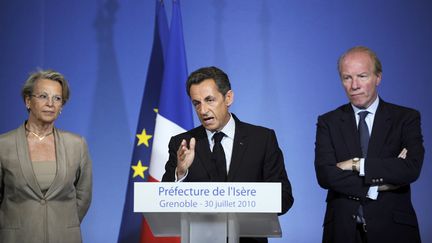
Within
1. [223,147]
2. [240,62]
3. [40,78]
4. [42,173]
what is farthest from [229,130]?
[240,62]

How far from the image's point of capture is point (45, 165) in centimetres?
346

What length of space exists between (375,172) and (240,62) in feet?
7.52

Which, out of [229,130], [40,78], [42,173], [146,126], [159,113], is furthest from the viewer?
[146,126]

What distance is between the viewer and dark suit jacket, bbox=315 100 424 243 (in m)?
3.09

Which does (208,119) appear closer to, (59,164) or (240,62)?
(59,164)

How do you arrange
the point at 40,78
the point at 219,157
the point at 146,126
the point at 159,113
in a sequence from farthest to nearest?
the point at 146,126 → the point at 159,113 → the point at 40,78 → the point at 219,157

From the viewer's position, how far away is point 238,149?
3.23 m

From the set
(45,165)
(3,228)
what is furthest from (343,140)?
(3,228)

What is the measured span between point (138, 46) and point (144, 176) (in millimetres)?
1108

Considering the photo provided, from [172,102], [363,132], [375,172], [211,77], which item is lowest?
[375,172]

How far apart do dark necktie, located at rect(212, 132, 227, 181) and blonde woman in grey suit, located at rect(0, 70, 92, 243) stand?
853mm

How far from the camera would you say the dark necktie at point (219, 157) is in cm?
318

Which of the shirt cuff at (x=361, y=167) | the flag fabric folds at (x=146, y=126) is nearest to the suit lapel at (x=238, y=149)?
the shirt cuff at (x=361, y=167)

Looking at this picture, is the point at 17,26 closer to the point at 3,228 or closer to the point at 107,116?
the point at 107,116
